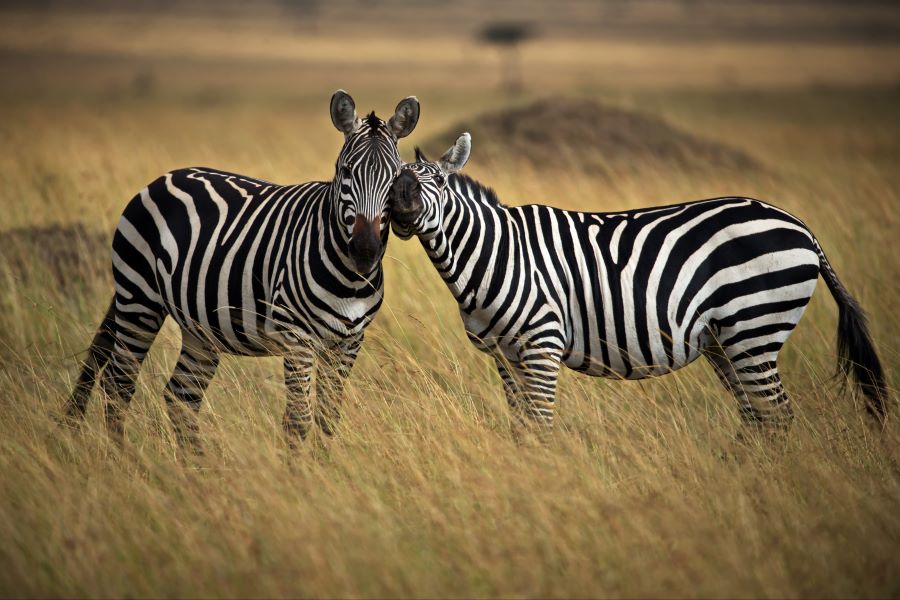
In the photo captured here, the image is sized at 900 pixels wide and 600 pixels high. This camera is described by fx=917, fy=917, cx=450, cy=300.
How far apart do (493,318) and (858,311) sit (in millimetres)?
2076

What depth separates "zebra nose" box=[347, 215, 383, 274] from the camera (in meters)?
4.47

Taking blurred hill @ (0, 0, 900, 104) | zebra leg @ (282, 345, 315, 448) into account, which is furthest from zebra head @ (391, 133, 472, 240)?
blurred hill @ (0, 0, 900, 104)

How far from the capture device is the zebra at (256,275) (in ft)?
15.5

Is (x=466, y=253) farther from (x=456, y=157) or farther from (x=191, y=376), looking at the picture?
(x=191, y=376)

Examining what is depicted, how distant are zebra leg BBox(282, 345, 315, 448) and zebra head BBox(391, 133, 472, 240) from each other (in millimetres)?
827

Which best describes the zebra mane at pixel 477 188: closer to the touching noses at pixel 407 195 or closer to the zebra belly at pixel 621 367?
the touching noses at pixel 407 195

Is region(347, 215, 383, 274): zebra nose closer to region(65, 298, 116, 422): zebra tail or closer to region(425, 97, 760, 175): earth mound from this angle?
region(65, 298, 116, 422): zebra tail

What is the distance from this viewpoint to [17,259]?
8172mm

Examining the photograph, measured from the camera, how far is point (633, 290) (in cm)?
503

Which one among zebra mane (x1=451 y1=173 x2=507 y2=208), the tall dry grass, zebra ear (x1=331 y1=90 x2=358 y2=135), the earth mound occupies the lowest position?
the tall dry grass

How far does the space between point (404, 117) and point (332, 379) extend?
4.90 feet

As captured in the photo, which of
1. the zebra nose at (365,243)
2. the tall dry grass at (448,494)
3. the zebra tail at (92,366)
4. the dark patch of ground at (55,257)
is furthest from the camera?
the dark patch of ground at (55,257)

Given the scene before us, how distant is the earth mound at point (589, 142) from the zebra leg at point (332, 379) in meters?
9.03

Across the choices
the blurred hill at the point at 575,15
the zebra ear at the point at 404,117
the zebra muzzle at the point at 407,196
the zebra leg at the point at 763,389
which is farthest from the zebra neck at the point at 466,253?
the blurred hill at the point at 575,15
